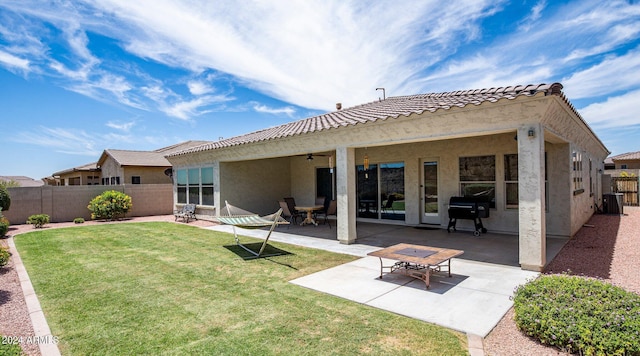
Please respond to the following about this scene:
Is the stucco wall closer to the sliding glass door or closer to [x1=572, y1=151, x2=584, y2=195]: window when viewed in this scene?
the sliding glass door

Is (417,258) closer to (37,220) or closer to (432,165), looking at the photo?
(432,165)

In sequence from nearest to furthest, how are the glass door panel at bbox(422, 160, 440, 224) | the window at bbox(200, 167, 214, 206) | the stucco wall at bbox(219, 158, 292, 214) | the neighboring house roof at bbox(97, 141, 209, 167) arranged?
1. the glass door panel at bbox(422, 160, 440, 224)
2. the stucco wall at bbox(219, 158, 292, 214)
3. the window at bbox(200, 167, 214, 206)
4. the neighboring house roof at bbox(97, 141, 209, 167)

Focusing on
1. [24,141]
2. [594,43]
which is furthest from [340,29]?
[24,141]

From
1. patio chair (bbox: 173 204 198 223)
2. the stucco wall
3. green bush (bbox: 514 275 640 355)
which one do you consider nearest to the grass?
green bush (bbox: 514 275 640 355)

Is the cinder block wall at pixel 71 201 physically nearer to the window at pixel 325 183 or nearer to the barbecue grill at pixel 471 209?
the window at pixel 325 183

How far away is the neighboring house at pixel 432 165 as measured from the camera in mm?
6352

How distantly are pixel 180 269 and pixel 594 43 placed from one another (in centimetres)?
1597

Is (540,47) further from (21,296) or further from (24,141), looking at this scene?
(24,141)

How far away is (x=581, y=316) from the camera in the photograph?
3475 mm

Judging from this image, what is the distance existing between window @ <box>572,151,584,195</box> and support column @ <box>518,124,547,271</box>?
199 inches

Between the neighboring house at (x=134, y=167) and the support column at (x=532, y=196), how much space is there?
21756 mm

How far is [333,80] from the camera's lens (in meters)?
15.4

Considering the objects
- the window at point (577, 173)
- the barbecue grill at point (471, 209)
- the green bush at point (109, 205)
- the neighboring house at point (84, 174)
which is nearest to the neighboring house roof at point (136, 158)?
the neighboring house at point (84, 174)

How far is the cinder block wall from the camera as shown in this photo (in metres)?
16.0
